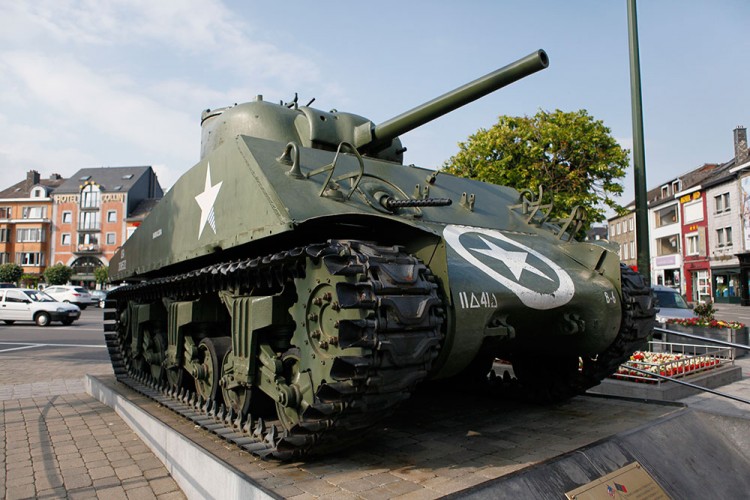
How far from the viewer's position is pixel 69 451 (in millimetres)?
5887

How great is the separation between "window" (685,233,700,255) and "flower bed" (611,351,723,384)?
118ft

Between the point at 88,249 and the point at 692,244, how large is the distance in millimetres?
54263

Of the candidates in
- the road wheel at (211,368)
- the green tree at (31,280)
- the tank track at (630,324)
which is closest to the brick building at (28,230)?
the green tree at (31,280)

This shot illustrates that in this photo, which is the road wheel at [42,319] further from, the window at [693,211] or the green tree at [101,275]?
the window at [693,211]

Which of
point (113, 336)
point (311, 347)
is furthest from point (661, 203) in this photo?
point (311, 347)

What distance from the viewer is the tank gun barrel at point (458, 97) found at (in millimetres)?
5098

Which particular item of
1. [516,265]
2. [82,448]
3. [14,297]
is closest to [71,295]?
[14,297]

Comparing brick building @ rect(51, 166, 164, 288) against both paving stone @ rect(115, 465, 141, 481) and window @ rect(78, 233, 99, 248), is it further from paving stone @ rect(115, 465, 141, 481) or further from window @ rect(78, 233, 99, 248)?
paving stone @ rect(115, 465, 141, 481)

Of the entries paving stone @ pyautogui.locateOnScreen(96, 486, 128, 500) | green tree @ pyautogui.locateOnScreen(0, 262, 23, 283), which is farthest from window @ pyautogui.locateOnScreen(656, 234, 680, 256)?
green tree @ pyautogui.locateOnScreen(0, 262, 23, 283)

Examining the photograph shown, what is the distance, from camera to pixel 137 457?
5688 mm

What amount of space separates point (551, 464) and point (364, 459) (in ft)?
4.28

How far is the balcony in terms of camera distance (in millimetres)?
59781

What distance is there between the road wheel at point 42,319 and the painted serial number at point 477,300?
23.7 metres

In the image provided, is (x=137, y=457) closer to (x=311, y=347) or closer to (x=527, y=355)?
(x=311, y=347)
